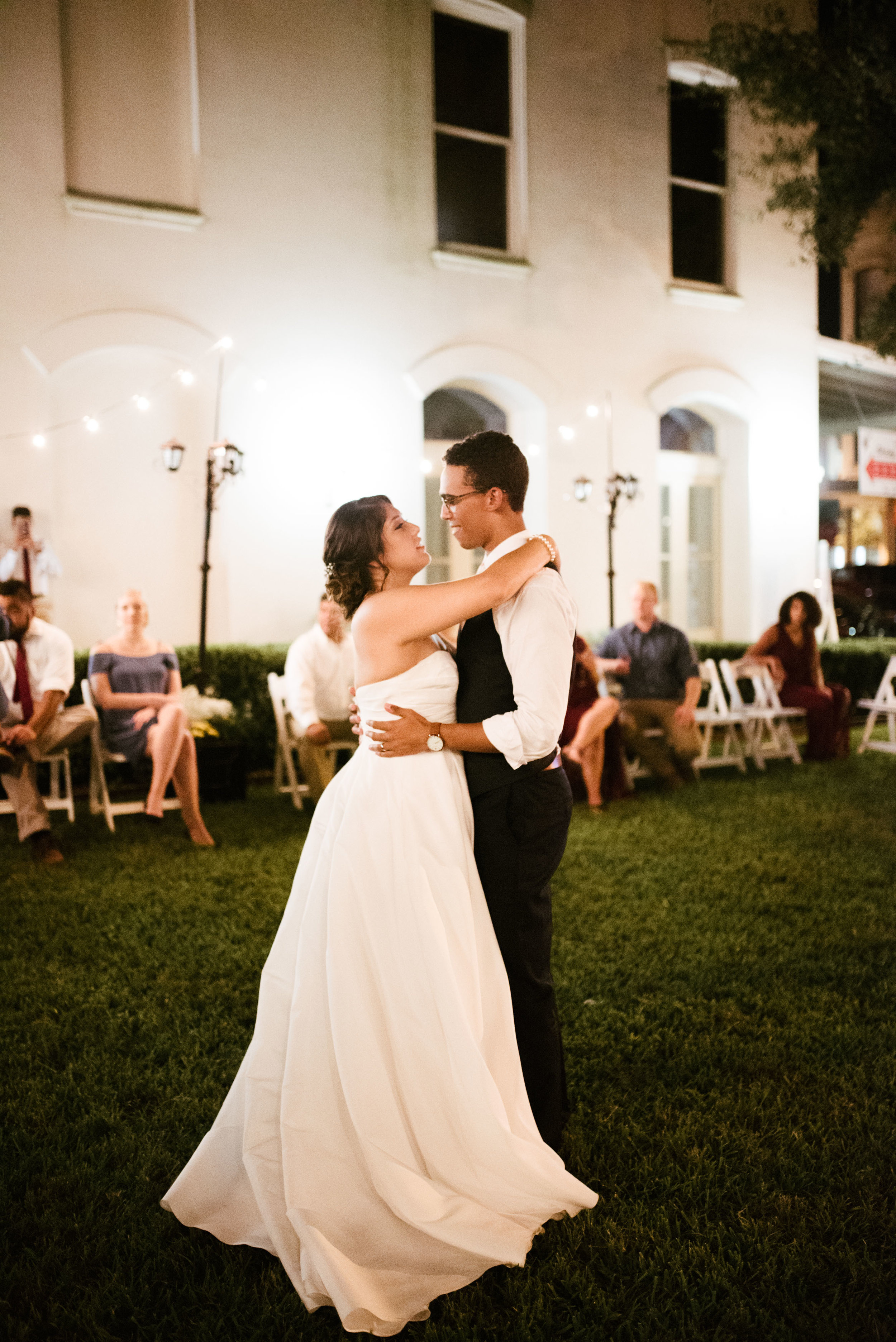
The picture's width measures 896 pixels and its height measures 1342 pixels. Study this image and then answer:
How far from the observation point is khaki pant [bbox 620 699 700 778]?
25.5 ft

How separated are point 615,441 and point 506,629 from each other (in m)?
8.80

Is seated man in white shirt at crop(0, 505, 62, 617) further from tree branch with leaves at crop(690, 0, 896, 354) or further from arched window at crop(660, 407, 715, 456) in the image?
tree branch with leaves at crop(690, 0, 896, 354)

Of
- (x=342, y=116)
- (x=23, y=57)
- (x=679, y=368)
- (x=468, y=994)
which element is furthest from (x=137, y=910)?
(x=679, y=368)

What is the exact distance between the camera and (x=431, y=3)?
9672 millimetres

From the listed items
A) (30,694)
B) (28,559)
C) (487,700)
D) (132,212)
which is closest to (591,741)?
(30,694)

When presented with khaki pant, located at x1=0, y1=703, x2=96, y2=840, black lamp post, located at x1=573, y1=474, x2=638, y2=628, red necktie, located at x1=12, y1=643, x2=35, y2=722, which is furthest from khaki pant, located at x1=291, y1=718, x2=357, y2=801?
black lamp post, located at x1=573, y1=474, x2=638, y2=628

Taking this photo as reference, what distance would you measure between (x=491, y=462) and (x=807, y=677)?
7408 mm

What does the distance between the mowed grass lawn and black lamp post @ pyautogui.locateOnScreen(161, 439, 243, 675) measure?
2.62m

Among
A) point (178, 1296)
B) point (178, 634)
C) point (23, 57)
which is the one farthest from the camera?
point (178, 634)

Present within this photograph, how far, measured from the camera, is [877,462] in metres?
12.3

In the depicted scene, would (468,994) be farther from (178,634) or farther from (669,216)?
(669,216)

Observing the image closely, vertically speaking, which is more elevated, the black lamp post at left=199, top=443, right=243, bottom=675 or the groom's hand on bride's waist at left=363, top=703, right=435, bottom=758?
the black lamp post at left=199, top=443, right=243, bottom=675

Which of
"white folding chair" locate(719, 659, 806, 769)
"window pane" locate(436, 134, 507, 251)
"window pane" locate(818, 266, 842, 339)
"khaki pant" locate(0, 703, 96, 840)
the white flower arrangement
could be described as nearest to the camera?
"khaki pant" locate(0, 703, 96, 840)

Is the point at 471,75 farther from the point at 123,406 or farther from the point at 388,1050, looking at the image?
the point at 388,1050
